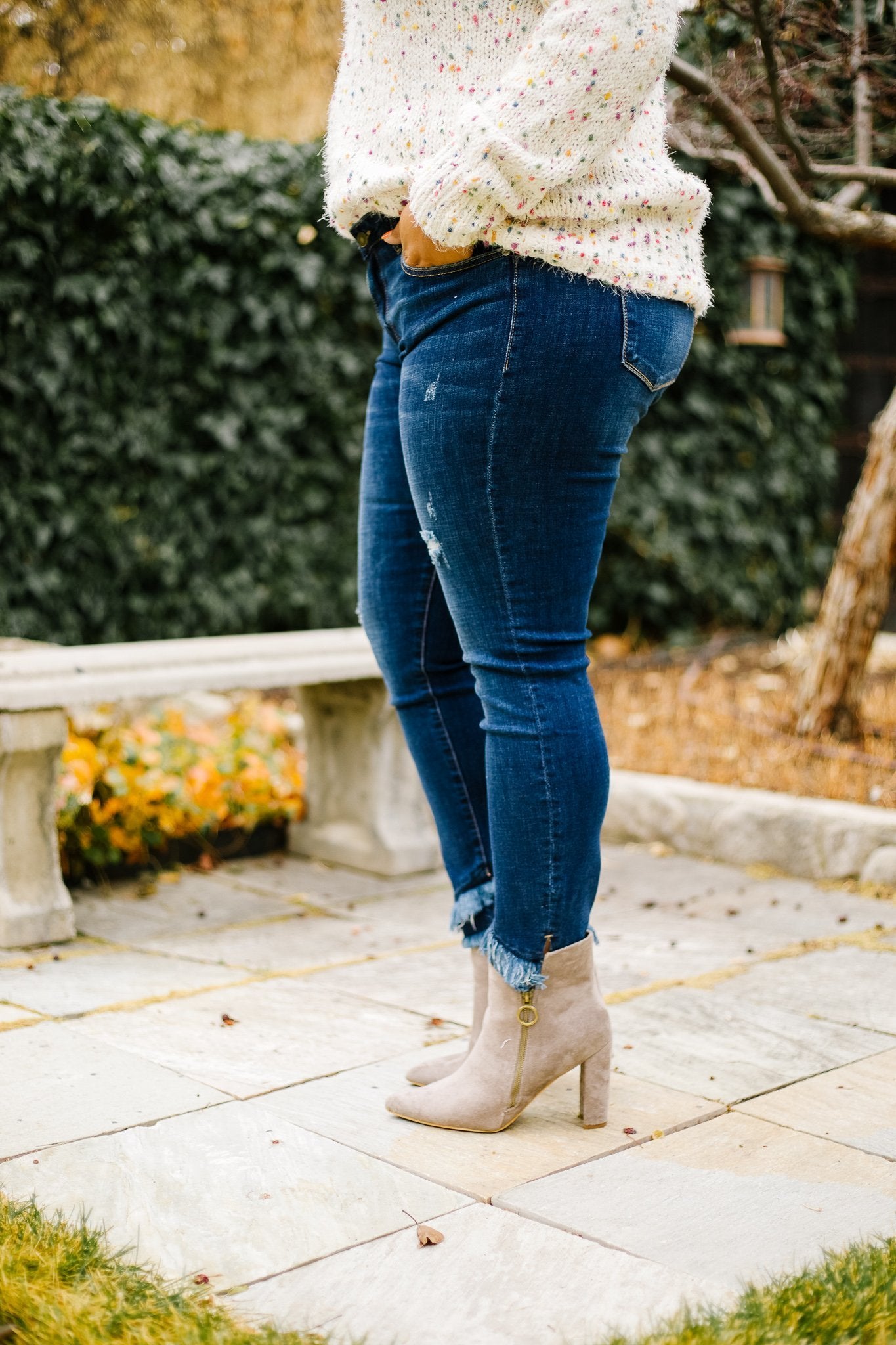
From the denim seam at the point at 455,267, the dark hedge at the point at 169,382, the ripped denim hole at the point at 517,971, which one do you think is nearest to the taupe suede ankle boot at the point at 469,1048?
the ripped denim hole at the point at 517,971

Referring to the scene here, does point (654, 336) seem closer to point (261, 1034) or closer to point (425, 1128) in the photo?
point (425, 1128)

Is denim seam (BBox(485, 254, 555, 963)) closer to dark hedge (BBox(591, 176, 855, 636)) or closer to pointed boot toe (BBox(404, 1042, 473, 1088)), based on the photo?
pointed boot toe (BBox(404, 1042, 473, 1088))

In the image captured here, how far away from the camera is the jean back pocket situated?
1679mm

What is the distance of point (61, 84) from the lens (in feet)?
15.6

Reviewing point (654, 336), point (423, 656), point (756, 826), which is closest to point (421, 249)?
point (654, 336)

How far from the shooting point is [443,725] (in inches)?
77.9

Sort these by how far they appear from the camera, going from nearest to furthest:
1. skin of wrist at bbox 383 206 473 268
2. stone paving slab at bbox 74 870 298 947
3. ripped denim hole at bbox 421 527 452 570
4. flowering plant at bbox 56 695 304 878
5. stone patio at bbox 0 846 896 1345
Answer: stone patio at bbox 0 846 896 1345 → skin of wrist at bbox 383 206 473 268 → ripped denim hole at bbox 421 527 452 570 → stone paving slab at bbox 74 870 298 947 → flowering plant at bbox 56 695 304 878

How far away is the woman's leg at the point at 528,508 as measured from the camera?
1639mm

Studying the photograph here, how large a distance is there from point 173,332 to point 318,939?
2803 millimetres

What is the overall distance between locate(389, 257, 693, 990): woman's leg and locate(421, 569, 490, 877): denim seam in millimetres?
166

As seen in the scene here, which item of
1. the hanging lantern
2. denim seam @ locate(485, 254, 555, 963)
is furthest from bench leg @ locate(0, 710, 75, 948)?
the hanging lantern

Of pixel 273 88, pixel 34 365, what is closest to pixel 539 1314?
pixel 34 365

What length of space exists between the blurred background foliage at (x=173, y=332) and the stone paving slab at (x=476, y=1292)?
358cm

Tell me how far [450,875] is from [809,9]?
233 cm
